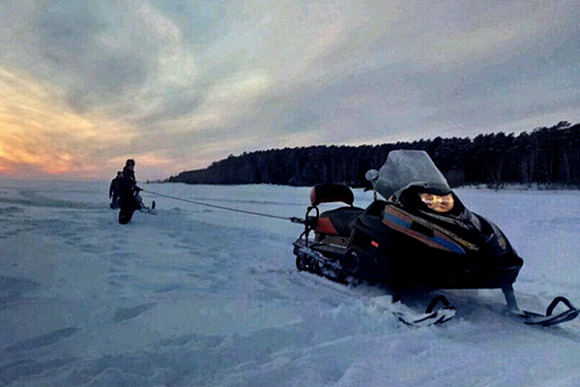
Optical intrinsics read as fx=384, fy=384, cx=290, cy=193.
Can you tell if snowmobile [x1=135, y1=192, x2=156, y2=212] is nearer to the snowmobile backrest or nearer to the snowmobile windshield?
the snowmobile backrest

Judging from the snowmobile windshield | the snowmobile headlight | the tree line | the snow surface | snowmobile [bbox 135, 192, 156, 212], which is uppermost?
the tree line

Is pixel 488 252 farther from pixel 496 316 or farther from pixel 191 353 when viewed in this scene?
pixel 191 353

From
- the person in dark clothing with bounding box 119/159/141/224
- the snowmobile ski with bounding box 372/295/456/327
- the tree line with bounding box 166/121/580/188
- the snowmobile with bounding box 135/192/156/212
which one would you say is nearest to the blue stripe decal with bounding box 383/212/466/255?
the snowmobile ski with bounding box 372/295/456/327

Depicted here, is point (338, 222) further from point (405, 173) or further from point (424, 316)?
point (424, 316)

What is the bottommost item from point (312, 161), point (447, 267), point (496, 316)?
point (496, 316)

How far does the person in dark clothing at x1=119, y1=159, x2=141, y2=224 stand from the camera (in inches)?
349

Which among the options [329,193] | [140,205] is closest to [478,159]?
[140,205]

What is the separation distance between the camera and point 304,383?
1911 mm

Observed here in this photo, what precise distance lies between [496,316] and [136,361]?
2.54 m

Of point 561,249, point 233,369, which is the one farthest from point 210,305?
point 561,249

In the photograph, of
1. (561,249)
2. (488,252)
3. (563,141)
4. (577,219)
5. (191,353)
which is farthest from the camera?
(563,141)

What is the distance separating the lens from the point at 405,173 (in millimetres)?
3443

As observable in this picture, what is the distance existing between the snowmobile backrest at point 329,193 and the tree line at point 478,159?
30.3 meters

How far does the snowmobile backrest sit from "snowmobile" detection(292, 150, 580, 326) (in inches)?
32.1
